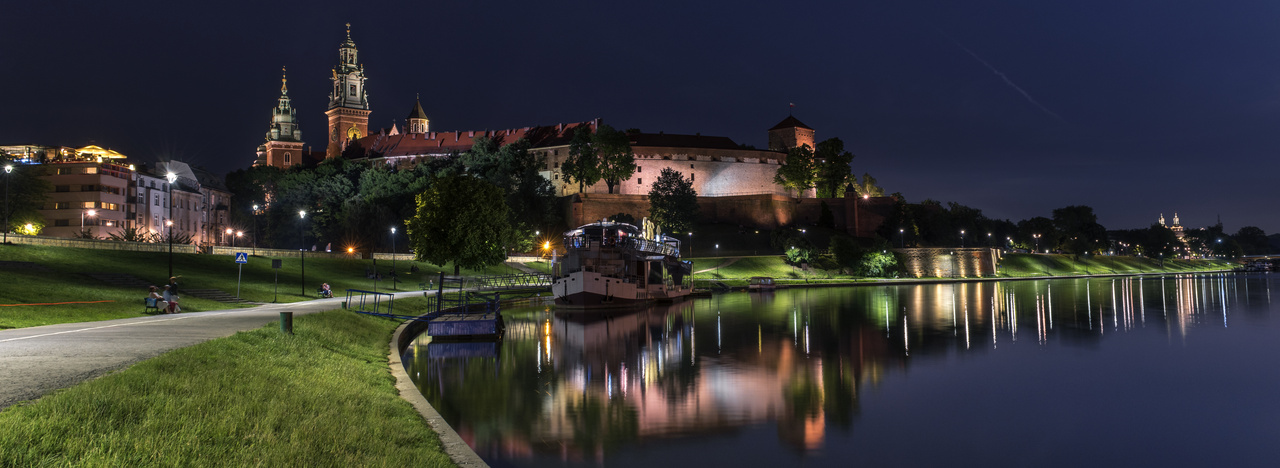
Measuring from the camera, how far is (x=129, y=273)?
123 feet

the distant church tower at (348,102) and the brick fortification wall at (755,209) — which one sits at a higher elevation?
the distant church tower at (348,102)

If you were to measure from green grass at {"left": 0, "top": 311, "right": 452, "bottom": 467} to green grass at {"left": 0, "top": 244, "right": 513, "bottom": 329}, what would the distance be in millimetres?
12495

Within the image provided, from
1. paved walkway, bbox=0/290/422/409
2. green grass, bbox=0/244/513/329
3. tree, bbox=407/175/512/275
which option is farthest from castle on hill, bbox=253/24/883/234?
paved walkway, bbox=0/290/422/409

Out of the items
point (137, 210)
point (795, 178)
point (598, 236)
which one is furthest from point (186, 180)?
point (795, 178)

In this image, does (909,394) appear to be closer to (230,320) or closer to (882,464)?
(882,464)

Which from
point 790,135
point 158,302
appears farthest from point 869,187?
point 158,302

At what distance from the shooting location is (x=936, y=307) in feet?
148

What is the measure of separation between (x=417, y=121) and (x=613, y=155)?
213ft

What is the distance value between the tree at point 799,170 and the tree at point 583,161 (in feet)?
90.7

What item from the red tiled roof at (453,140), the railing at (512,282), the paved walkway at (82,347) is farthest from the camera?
the red tiled roof at (453,140)

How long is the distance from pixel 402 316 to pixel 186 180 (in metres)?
85.3

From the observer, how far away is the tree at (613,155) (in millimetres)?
100875

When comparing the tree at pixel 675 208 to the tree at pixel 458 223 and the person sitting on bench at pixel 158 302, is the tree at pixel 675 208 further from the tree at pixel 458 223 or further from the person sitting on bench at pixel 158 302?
the person sitting on bench at pixel 158 302

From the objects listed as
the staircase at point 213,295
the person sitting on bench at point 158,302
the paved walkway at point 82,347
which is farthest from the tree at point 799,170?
the paved walkway at point 82,347
